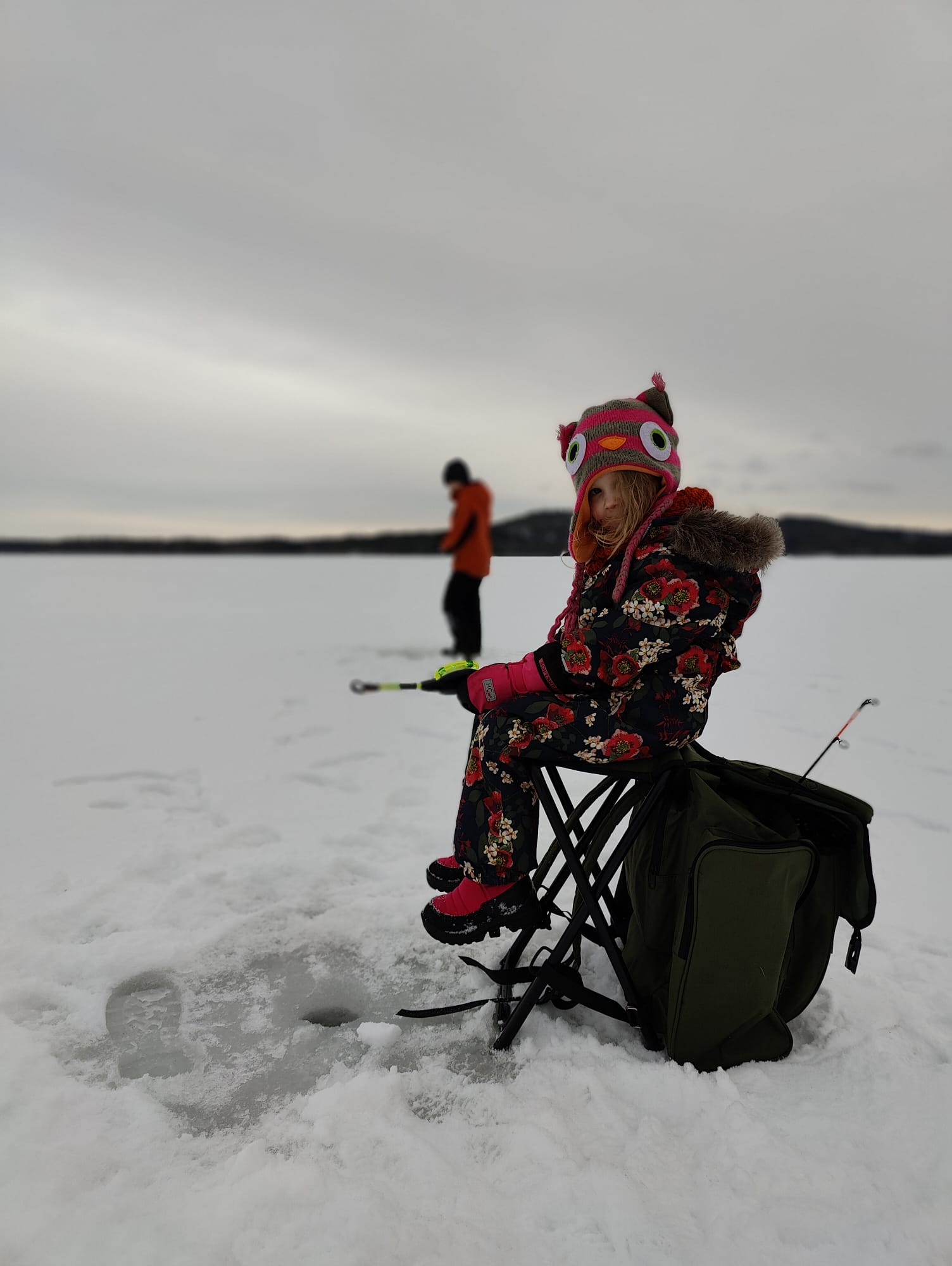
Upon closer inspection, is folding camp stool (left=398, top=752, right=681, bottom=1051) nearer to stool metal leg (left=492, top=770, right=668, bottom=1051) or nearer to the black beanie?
stool metal leg (left=492, top=770, right=668, bottom=1051)

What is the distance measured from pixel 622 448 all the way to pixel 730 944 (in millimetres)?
1335

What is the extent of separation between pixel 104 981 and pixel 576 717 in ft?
5.76

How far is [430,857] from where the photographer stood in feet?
11.9

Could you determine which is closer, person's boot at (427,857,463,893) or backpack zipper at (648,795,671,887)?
backpack zipper at (648,795,671,887)

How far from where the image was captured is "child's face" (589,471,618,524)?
2.28 m

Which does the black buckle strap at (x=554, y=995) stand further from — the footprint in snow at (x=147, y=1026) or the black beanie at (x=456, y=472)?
the black beanie at (x=456, y=472)

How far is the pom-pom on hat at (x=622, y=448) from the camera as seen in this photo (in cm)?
223

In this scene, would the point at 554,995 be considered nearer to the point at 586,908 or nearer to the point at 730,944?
the point at 586,908

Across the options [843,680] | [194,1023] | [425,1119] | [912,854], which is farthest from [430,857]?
[843,680]

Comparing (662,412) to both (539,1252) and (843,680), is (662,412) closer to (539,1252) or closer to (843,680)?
(539,1252)

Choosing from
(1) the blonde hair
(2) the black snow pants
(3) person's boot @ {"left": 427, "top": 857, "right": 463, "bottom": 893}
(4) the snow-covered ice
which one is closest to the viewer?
(4) the snow-covered ice

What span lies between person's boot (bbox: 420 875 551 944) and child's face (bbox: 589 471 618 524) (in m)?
1.03

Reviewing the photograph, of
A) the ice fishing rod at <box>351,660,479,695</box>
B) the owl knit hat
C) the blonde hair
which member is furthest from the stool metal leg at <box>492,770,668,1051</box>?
the blonde hair

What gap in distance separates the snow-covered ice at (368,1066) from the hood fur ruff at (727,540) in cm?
58
